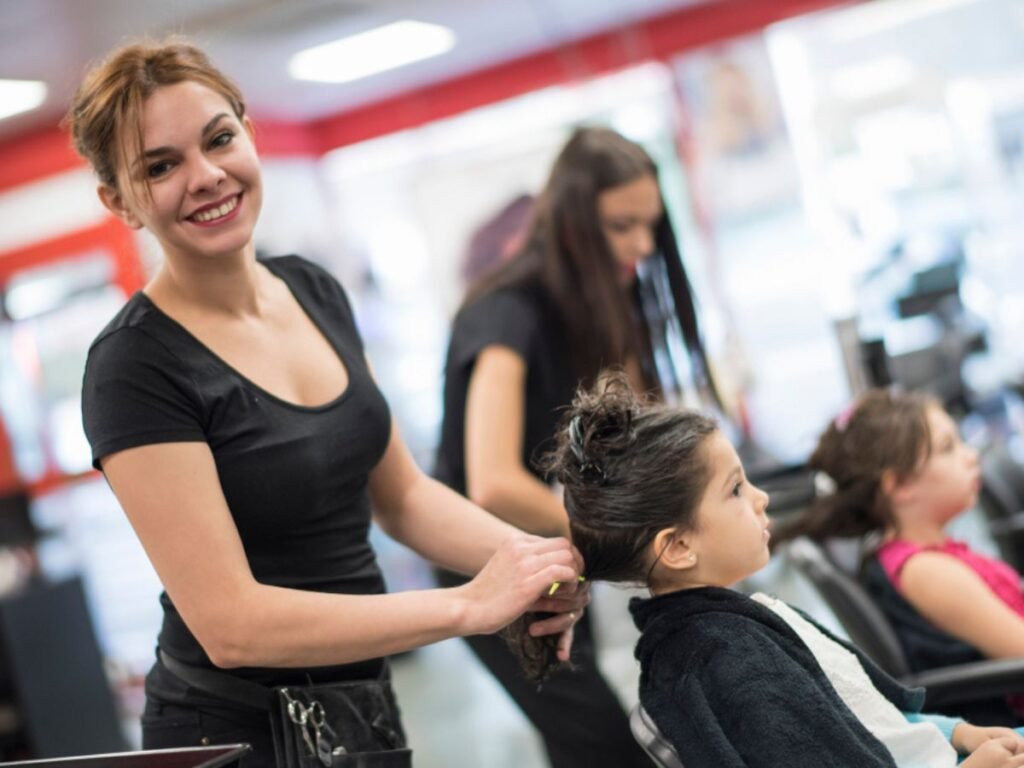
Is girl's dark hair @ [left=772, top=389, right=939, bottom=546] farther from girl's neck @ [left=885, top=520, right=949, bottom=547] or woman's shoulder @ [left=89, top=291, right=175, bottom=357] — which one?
woman's shoulder @ [left=89, top=291, right=175, bottom=357]

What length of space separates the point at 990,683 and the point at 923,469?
0.43m

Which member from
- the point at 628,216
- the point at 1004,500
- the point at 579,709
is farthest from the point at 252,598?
the point at 1004,500

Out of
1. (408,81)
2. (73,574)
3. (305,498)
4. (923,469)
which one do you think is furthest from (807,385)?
(305,498)

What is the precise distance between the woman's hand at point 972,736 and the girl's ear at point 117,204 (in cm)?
127

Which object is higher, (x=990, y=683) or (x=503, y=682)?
(x=503, y=682)

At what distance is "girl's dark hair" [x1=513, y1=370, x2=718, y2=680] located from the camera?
159 centimetres

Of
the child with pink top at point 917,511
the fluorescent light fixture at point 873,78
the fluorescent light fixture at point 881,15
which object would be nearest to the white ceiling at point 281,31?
the fluorescent light fixture at point 881,15

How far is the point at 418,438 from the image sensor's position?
838 cm

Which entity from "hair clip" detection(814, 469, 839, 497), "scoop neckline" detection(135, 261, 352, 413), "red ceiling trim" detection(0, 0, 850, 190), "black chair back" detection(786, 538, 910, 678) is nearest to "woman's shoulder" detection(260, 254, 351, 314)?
"scoop neckline" detection(135, 261, 352, 413)

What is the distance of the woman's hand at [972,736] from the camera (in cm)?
168

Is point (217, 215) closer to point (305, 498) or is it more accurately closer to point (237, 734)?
point (305, 498)

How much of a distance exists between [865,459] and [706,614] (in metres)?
0.91

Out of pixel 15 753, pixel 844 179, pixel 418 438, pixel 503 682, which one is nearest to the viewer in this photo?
pixel 503 682

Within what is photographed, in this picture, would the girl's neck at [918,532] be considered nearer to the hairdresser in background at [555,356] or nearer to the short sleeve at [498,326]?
→ the hairdresser in background at [555,356]
